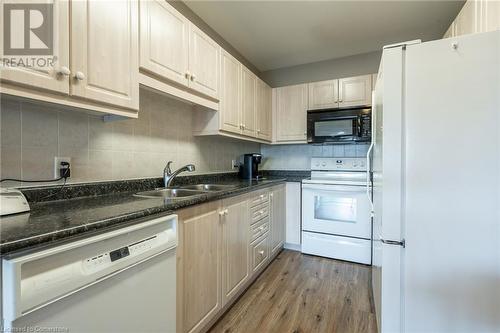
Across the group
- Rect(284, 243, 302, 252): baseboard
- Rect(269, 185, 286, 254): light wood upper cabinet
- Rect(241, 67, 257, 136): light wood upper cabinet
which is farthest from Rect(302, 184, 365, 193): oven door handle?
Rect(241, 67, 257, 136): light wood upper cabinet

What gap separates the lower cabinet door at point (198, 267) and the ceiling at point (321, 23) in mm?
1861

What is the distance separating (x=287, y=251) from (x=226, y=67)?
228 cm

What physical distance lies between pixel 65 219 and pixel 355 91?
3002mm

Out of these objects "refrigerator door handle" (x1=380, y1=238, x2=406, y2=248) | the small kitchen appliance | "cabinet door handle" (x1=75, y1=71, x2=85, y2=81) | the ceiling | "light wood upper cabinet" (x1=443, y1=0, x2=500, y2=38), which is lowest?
"refrigerator door handle" (x1=380, y1=238, x2=406, y2=248)

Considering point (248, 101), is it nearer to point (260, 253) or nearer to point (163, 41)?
point (163, 41)

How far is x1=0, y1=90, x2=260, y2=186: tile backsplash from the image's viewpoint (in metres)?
1.08

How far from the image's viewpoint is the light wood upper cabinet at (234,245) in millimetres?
1617

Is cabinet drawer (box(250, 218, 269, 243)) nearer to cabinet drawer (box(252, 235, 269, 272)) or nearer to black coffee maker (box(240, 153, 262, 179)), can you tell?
cabinet drawer (box(252, 235, 269, 272))

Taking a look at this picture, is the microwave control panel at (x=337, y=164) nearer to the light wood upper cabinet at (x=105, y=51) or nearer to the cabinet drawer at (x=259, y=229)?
the cabinet drawer at (x=259, y=229)

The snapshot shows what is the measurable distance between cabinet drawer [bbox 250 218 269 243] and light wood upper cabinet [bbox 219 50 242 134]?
94 centimetres

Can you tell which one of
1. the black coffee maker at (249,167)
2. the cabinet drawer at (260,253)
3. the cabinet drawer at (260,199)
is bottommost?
the cabinet drawer at (260,253)

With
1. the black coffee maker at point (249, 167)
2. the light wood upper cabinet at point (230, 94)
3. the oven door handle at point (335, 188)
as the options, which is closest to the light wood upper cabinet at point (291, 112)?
the black coffee maker at point (249, 167)

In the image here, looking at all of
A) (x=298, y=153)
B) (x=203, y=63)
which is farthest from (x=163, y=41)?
(x=298, y=153)

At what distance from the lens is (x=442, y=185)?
3.35ft
